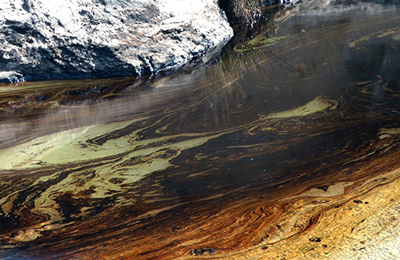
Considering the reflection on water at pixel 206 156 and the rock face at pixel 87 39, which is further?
the rock face at pixel 87 39

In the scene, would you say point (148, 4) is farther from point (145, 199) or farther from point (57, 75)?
point (145, 199)

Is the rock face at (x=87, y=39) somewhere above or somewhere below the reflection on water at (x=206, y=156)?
above

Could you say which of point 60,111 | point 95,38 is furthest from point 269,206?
point 95,38

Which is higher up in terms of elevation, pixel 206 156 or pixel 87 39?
pixel 87 39

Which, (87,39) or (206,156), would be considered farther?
(87,39)
